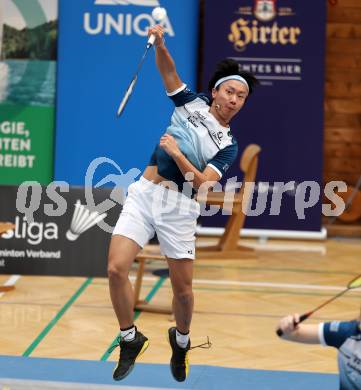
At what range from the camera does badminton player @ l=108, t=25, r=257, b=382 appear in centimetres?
749

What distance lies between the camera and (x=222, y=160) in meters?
7.70

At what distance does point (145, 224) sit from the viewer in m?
7.59

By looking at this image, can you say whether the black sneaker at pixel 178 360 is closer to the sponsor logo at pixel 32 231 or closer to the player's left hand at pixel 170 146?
the player's left hand at pixel 170 146

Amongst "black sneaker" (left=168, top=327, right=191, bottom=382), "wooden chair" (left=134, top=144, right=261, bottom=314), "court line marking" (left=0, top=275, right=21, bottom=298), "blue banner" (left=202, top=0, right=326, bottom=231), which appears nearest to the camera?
"black sneaker" (left=168, top=327, right=191, bottom=382)

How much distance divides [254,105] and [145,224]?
24.3 ft

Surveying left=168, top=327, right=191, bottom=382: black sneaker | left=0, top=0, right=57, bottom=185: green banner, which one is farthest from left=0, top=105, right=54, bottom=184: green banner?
left=168, top=327, right=191, bottom=382: black sneaker

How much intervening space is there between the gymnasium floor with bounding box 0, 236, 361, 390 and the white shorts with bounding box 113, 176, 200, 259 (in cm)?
158

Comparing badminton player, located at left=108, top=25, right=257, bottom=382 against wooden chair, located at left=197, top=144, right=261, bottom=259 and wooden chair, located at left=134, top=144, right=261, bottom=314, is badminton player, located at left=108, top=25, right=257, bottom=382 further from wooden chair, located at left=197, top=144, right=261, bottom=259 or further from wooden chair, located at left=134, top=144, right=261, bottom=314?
wooden chair, located at left=197, top=144, right=261, bottom=259

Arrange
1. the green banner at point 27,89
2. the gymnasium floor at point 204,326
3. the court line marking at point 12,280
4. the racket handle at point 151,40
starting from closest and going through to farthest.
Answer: the racket handle at point 151,40 → the gymnasium floor at point 204,326 → the court line marking at point 12,280 → the green banner at point 27,89

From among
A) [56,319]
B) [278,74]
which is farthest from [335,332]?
[278,74]

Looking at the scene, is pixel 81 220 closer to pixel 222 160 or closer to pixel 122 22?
pixel 122 22

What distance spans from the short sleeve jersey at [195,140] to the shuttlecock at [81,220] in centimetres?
470

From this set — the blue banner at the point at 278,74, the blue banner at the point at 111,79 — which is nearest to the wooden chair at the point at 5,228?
the blue banner at the point at 111,79

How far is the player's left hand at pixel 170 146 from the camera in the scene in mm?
7223
